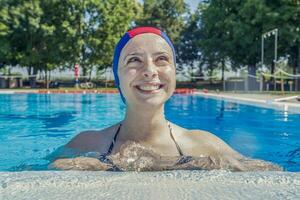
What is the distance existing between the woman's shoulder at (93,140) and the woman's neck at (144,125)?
0.20 meters

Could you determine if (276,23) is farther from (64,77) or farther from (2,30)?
(64,77)

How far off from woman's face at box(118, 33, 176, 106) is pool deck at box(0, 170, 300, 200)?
0.83 meters

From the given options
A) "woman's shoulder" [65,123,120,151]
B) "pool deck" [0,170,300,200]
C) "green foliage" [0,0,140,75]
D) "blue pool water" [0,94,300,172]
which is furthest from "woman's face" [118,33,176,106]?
"green foliage" [0,0,140,75]

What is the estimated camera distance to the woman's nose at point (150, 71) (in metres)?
3.21

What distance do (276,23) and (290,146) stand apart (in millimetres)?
23679

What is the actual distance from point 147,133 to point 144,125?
0.10 metres

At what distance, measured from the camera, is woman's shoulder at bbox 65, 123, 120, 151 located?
3.93m

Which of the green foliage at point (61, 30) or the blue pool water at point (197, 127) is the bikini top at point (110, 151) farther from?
the green foliage at point (61, 30)

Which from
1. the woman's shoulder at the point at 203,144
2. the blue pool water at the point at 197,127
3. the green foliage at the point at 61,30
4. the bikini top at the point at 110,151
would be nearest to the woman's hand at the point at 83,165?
the bikini top at the point at 110,151

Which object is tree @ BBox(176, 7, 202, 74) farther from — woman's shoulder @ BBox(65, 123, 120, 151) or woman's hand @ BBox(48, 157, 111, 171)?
woman's hand @ BBox(48, 157, 111, 171)

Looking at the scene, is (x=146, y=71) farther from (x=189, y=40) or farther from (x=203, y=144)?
(x=189, y=40)

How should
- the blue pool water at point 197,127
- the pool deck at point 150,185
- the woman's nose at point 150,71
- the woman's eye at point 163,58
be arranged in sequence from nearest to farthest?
the pool deck at point 150,185 → the woman's nose at point 150,71 → the woman's eye at point 163,58 → the blue pool water at point 197,127

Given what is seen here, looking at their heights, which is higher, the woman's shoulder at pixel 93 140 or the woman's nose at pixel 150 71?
the woman's nose at pixel 150 71

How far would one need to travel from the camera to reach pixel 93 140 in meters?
3.99
